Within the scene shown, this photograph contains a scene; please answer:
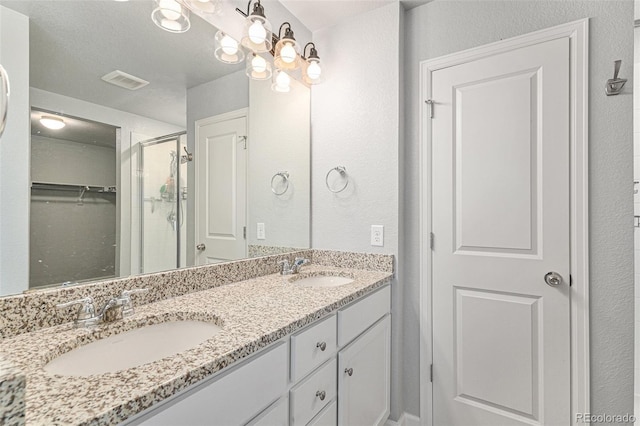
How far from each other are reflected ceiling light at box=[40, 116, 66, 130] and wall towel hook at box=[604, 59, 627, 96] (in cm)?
217

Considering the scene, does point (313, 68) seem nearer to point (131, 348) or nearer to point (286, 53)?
point (286, 53)

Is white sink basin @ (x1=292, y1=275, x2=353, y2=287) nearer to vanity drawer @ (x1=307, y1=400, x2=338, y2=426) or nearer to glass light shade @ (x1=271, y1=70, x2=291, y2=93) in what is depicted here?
vanity drawer @ (x1=307, y1=400, x2=338, y2=426)

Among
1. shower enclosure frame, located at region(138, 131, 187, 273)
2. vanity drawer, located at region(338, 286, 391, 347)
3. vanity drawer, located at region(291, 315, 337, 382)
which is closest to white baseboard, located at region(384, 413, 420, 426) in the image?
vanity drawer, located at region(338, 286, 391, 347)

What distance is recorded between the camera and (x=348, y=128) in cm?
196

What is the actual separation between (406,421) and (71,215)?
199 cm

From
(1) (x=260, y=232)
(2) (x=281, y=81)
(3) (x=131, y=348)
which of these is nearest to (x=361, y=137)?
(2) (x=281, y=81)

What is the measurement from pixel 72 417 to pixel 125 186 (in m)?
0.85

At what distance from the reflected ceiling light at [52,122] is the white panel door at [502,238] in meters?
1.71

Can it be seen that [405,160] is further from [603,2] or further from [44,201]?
[44,201]

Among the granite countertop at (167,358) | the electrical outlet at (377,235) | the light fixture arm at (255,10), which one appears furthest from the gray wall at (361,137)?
the light fixture arm at (255,10)

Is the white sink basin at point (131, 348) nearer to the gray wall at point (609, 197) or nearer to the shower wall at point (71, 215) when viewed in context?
the shower wall at point (71, 215)

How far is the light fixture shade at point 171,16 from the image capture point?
4.11 feet

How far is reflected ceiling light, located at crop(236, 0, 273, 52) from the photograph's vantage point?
4.92ft

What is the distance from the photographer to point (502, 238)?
5.21ft
